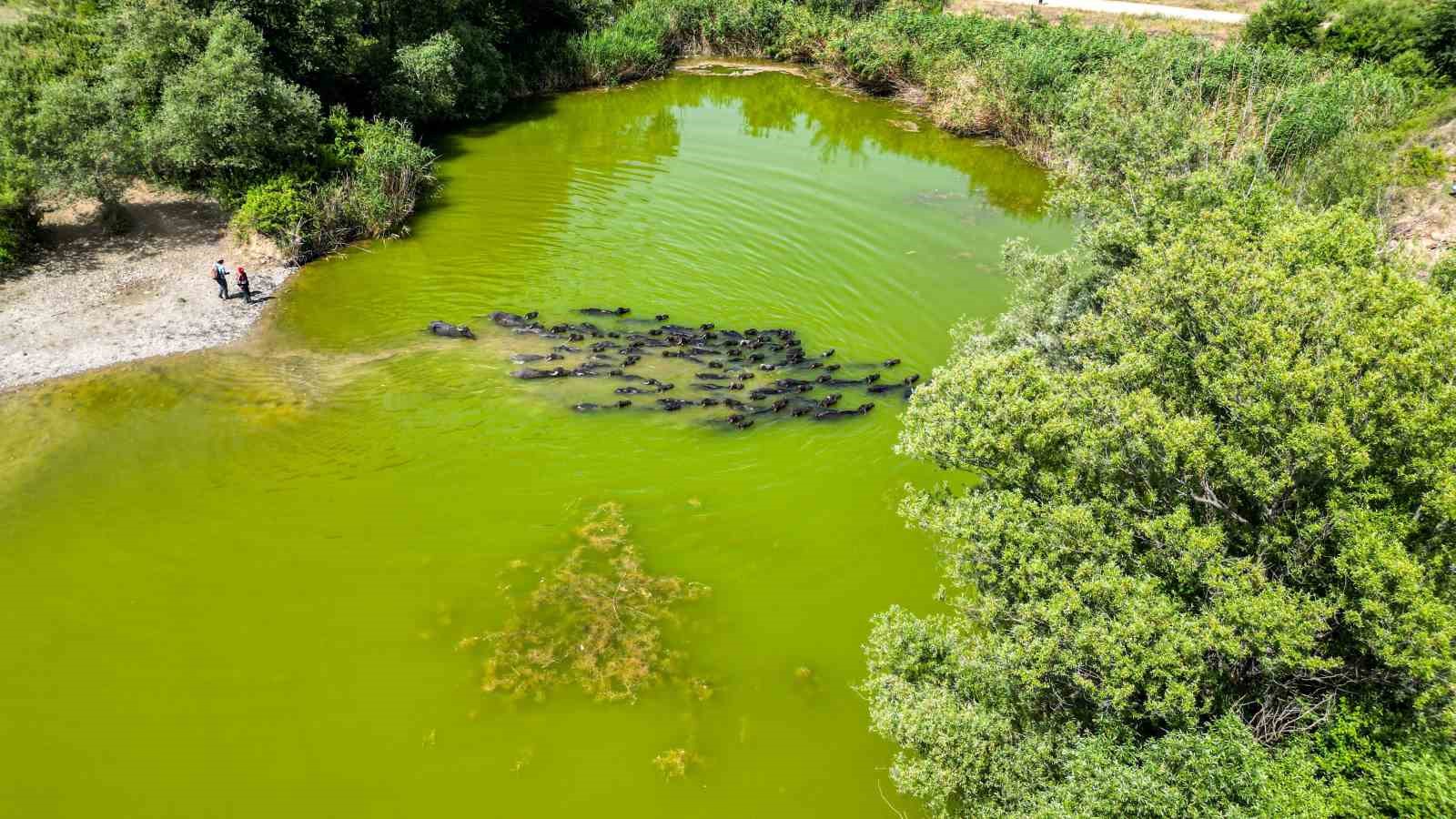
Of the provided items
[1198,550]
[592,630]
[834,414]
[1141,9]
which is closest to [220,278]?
[592,630]

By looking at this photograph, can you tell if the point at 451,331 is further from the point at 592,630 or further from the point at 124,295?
the point at 592,630

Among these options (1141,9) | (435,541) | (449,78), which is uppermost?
(1141,9)

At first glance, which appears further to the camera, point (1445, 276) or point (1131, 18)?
point (1131, 18)

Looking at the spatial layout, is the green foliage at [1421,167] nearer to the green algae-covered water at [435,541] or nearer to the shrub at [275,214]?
the green algae-covered water at [435,541]

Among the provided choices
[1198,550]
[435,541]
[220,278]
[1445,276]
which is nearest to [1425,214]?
[1445,276]

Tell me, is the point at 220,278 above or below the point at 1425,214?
below

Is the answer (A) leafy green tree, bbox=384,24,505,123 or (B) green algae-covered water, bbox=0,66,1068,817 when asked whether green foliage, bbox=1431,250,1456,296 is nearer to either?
(B) green algae-covered water, bbox=0,66,1068,817

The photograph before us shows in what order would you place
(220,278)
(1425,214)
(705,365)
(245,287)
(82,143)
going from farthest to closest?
(82,143), (245,287), (220,278), (1425,214), (705,365)

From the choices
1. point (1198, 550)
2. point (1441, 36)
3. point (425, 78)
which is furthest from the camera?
point (425, 78)
